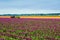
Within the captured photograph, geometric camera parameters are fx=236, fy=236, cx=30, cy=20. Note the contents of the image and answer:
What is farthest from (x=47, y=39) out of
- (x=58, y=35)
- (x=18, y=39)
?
(x=58, y=35)

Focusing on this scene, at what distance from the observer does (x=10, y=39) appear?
440 inches

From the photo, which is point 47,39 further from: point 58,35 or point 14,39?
point 58,35

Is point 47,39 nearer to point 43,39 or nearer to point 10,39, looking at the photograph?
point 43,39

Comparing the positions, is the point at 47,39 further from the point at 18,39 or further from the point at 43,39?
the point at 18,39

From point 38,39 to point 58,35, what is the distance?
293cm

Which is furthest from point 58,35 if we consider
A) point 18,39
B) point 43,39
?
point 18,39

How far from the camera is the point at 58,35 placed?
46.8ft

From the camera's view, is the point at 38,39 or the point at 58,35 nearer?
the point at 38,39

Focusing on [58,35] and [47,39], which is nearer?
[47,39]

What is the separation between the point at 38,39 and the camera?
11648 millimetres

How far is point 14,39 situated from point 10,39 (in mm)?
233

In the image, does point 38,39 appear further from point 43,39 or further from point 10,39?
point 10,39

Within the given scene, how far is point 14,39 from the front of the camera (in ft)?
37.2

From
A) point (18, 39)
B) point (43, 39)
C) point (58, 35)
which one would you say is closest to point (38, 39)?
point (43, 39)
